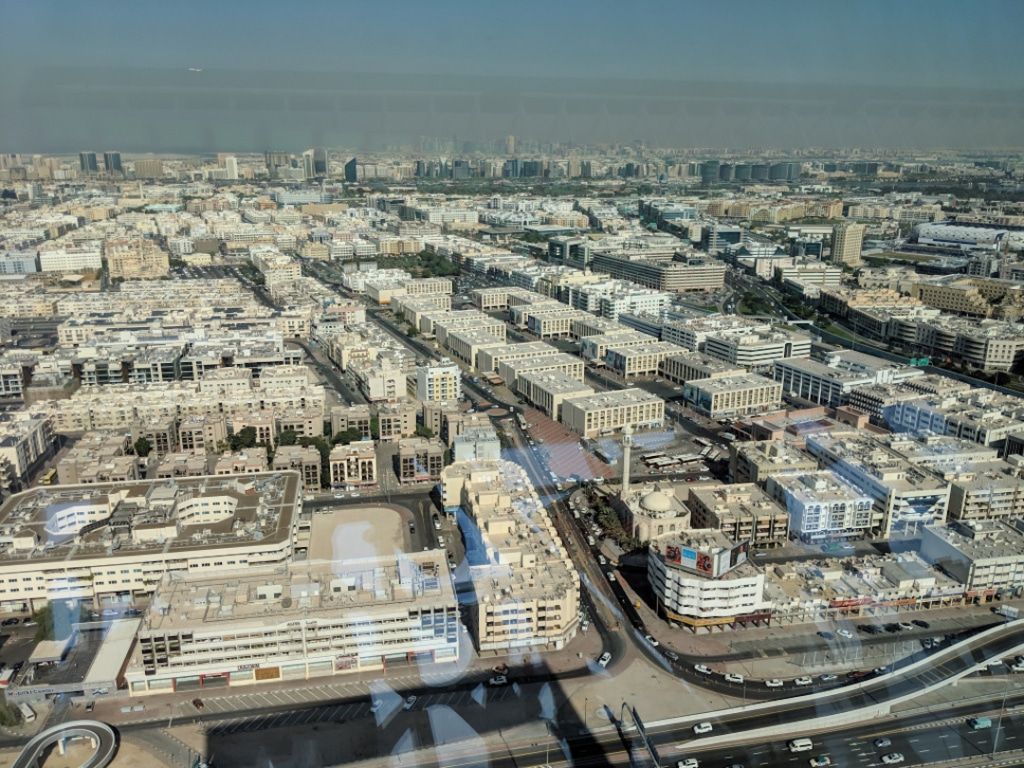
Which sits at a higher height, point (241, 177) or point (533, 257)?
point (241, 177)

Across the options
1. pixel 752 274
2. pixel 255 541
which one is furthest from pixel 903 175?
pixel 255 541

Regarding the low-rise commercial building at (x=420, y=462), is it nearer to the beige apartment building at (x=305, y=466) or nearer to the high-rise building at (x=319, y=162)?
the beige apartment building at (x=305, y=466)

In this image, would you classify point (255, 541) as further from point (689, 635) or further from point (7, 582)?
point (689, 635)

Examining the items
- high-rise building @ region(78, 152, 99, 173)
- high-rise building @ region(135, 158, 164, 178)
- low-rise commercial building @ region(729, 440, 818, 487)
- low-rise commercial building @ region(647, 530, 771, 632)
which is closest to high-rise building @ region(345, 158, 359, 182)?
high-rise building @ region(135, 158, 164, 178)

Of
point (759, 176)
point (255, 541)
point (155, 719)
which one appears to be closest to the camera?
point (155, 719)

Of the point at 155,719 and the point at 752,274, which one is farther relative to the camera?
the point at 752,274

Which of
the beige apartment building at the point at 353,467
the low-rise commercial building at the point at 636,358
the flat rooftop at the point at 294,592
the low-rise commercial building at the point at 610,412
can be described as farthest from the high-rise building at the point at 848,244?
the flat rooftop at the point at 294,592

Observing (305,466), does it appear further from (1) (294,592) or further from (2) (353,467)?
(1) (294,592)
